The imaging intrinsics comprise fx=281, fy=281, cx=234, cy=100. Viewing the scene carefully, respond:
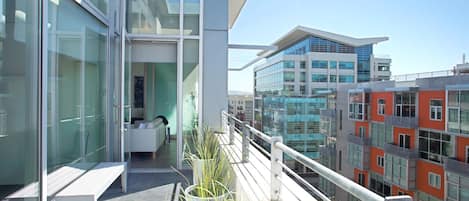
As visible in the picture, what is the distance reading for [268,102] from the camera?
22750mm

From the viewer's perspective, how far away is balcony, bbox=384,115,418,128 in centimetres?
1116

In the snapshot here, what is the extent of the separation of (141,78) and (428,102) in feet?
34.1

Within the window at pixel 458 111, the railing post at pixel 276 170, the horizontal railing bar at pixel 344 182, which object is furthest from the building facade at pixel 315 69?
the horizontal railing bar at pixel 344 182

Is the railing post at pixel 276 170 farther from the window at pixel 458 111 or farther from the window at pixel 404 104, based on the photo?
the window at pixel 404 104

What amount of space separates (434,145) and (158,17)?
1094cm

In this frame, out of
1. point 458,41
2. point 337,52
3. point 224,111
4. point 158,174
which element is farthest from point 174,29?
point 337,52

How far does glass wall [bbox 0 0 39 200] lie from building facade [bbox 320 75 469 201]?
35.7 ft

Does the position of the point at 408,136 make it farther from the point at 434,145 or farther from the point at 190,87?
the point at 190,87

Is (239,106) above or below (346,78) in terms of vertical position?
below

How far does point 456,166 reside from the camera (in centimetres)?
917

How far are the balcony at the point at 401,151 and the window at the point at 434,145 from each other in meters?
0.24

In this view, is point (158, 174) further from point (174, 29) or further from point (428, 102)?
point (428, 102)

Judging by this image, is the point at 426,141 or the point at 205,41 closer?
the point at 205,41

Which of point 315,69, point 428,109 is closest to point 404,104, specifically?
point 428,109
